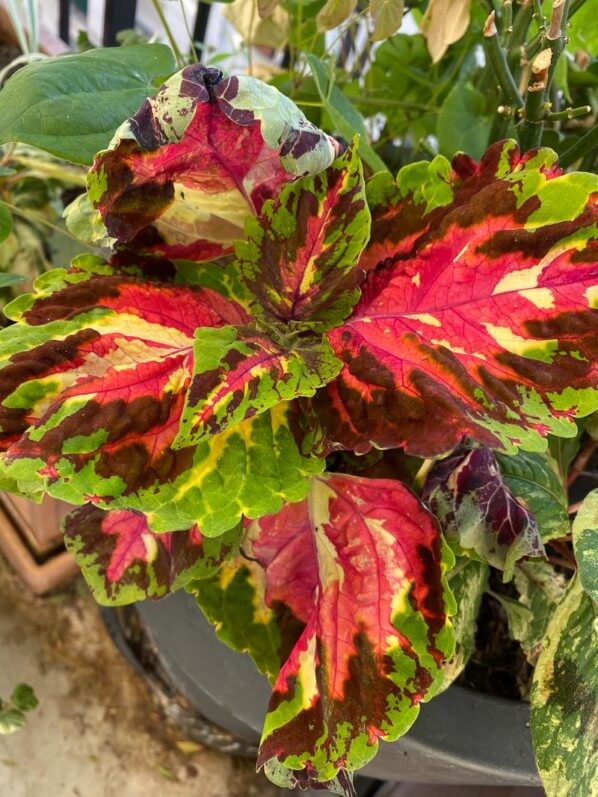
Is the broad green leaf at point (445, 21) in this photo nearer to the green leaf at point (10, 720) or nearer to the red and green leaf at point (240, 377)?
the red and green leaf at point (240, 377)

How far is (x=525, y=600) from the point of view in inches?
17.4

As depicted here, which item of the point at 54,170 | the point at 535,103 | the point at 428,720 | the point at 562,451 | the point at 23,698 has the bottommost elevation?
the point at 23,698

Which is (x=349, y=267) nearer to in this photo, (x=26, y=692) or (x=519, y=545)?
(x=519, y=545)

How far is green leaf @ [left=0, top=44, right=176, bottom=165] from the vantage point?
32cm

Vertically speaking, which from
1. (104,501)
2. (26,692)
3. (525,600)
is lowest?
(26,692)

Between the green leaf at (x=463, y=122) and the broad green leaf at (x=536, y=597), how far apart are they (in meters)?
0.27

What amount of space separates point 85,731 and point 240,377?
623 mm

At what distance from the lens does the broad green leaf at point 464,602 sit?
40 cm

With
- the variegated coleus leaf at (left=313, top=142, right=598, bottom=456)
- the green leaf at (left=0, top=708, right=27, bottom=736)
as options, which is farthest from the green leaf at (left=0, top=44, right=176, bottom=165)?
the green leaf at (left=0, top=708, right=27, bottom=736)

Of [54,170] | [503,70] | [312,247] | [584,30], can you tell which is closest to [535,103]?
[503,70]

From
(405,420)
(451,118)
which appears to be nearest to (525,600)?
(405,420)

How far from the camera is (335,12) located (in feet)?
1.28

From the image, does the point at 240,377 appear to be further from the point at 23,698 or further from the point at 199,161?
the point at 23,698

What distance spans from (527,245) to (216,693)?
1.19ft
